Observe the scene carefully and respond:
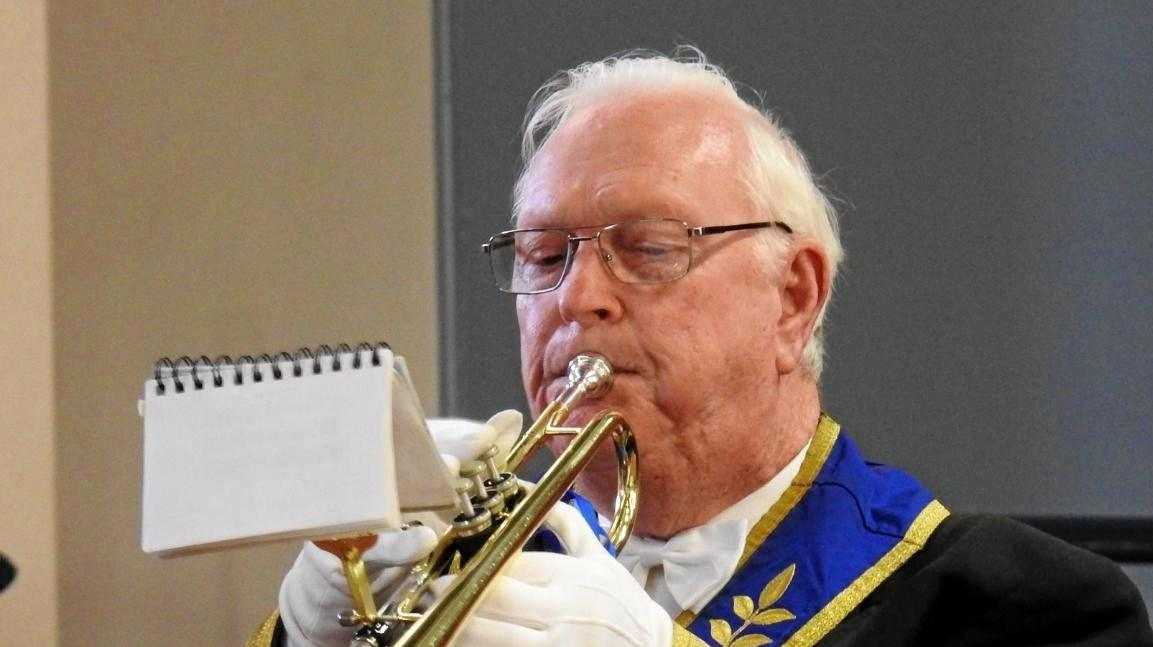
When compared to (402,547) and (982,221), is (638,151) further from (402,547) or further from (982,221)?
(982,221)

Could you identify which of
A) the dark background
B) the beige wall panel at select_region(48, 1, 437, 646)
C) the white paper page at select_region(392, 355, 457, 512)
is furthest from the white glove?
the beige wall panel at select_region(48, 1, 437, 646)

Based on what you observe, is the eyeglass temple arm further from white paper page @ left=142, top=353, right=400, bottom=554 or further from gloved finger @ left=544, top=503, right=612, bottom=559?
white paper page @ left=142, top=353, right=400, bottom=554

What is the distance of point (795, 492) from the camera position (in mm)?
1628

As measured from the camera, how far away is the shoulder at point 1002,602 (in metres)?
1.47

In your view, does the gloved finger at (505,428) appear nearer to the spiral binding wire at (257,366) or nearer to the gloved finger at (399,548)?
the gloved finger at (399,548)

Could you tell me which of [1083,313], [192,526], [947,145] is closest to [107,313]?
[947,145]

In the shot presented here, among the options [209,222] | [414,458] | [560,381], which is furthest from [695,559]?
[209,222]

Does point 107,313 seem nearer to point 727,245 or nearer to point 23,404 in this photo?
point 23,404

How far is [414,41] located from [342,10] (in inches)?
6.0

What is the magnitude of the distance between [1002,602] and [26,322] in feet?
5.91

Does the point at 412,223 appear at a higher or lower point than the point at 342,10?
lower

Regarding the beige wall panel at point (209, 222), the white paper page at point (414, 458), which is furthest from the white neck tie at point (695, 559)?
the beige wall panel at point (209, 222)

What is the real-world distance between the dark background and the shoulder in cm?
93

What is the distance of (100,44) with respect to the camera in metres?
2.72
